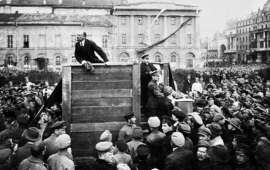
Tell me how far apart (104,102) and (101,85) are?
34 centimetres

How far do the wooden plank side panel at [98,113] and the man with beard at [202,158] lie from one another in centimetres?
171

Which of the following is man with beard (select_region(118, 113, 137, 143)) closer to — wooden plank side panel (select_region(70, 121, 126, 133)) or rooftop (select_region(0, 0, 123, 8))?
wooden plank side panel (select_region(70, 121, 126, 133))

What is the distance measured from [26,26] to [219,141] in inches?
1998

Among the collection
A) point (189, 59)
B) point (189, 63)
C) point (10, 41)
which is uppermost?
point (10, 41)

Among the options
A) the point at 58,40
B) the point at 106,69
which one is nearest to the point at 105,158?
the point at 106,69

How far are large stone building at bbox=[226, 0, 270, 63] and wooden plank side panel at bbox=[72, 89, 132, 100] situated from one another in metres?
63.7

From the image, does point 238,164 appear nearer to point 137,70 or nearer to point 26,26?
point 137,70

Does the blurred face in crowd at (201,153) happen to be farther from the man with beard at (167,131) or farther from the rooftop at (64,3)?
the rooftop at (64,3)

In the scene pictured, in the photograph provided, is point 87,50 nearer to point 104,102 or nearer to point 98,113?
point 104,102

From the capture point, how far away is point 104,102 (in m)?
6.19

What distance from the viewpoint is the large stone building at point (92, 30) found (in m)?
51.6

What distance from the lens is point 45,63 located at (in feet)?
158

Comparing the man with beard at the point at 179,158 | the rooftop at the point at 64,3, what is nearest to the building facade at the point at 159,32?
the rooftop at the point at 64,3

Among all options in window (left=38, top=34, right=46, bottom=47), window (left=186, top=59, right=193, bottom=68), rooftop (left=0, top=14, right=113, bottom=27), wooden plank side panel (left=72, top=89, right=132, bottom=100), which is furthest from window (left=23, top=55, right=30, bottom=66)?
wooden plank side panel (left=72, top=89, right=132, bottom=100)
